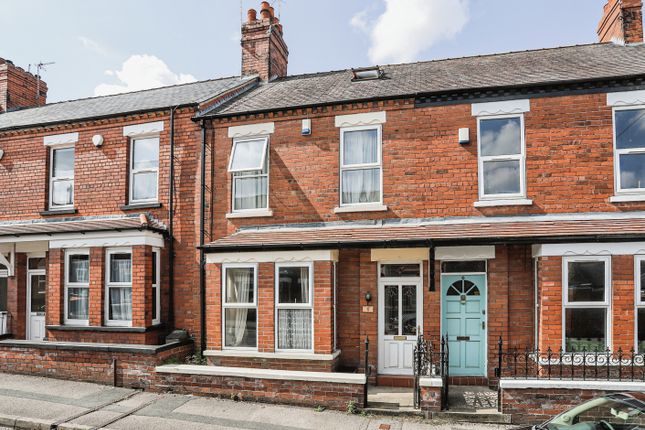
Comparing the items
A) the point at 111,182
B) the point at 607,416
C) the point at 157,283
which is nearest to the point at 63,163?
the point at 111,182

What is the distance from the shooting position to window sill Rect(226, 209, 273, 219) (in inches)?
382

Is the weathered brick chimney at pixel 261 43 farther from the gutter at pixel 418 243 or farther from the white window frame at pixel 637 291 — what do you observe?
the white window frame at pixel 637 291

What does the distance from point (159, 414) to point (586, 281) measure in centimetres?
734

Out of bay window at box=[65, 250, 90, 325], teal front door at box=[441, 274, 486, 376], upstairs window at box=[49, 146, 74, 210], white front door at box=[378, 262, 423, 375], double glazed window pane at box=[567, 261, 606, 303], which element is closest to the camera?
double glazed window pane at box=[567, 261, 606, 303]

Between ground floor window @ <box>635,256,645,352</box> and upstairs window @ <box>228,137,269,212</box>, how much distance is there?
692cm

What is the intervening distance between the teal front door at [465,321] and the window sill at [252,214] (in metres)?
3.84

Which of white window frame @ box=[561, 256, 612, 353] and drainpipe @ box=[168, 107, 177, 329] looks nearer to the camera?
white window frame @ box=[561, 256, 612, 353]

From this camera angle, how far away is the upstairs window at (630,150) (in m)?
8.16

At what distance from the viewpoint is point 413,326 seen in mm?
8867

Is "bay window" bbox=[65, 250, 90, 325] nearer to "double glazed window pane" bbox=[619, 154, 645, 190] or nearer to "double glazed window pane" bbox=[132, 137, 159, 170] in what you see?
"double glazed window pane" bbox=[132, 137, 159, 170]

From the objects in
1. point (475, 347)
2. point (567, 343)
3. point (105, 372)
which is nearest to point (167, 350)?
point (105, 372)

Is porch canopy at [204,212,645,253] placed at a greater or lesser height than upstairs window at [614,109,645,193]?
lesser

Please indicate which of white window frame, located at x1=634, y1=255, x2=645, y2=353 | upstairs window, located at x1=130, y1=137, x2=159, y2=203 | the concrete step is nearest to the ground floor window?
white window frame, located at x1=634, y1=255, x2=645, y2=353

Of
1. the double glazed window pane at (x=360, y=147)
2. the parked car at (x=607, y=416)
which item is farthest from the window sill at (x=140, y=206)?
the parked car at (x=607, y=416)
